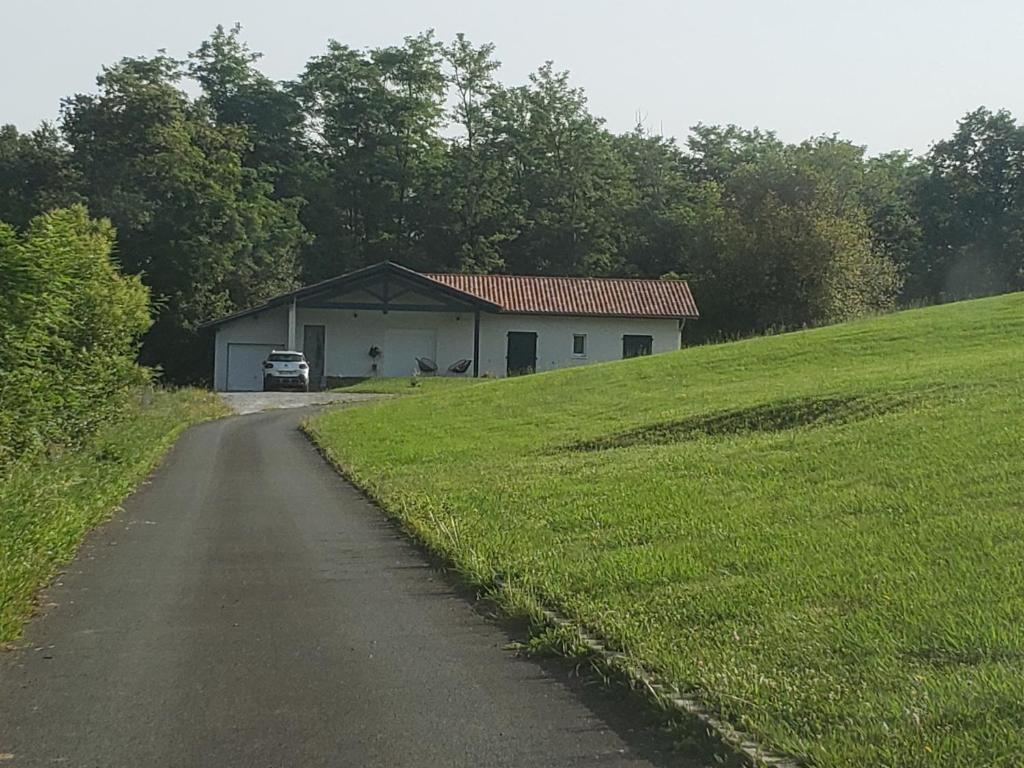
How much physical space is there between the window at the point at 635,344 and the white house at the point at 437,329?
4 cm

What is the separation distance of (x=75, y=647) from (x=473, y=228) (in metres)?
62.6

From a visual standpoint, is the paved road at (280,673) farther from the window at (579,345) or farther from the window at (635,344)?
the window at (635,344)

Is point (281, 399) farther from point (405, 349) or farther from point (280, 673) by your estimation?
point (280, 673)

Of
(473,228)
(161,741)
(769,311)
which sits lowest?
(161,741)

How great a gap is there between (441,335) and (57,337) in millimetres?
32344

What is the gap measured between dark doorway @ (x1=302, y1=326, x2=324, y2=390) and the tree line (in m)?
7.24

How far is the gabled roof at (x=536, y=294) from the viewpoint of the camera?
47.2 m

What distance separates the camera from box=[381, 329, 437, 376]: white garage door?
4888cm

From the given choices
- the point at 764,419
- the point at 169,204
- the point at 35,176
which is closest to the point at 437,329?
the point at 169,204

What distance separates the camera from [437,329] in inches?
1935

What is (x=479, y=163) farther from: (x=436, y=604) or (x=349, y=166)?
(x=436, y=604)

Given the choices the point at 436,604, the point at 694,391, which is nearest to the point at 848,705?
the point at 436,604

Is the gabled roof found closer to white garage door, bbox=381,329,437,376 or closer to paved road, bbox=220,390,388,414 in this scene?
white garage door, bbox=381,329,437,376

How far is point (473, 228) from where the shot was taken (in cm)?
6900
